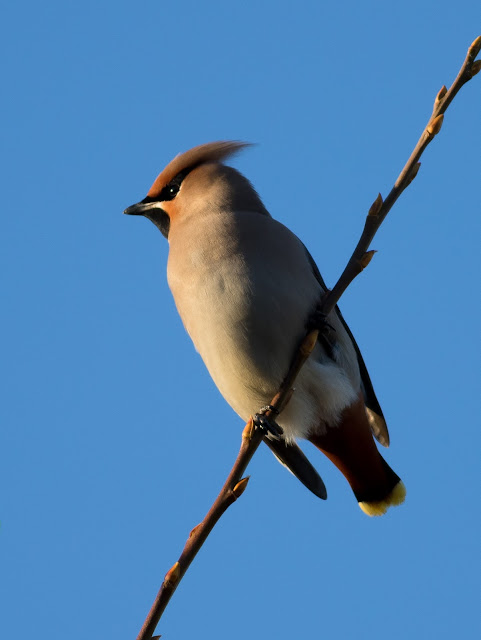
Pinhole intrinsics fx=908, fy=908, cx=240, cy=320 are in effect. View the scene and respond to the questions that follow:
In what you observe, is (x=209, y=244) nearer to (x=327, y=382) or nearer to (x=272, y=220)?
(x=272, y=220)

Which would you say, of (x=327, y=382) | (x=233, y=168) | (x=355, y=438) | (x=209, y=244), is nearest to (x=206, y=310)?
(x=209, y=244)

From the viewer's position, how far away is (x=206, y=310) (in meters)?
3.72

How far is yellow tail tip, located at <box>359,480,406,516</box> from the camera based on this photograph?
430 centimetres

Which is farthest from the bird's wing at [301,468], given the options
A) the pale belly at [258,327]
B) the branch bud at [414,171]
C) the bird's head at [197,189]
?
the branch bud at [414,171]

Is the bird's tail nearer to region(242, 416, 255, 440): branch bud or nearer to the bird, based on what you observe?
the bird

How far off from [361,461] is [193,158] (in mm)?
1774

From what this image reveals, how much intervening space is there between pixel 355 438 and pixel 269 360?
0.65 m

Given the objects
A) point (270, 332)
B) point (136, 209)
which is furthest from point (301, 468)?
point (136, 209)

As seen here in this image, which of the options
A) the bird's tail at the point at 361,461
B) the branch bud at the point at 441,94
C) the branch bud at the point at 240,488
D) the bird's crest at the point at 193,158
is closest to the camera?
the branch bud at the point at 240,488

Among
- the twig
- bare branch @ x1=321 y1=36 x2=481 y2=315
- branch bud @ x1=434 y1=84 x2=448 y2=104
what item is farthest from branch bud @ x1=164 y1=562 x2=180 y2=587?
branch bud @ x1=434 y1=84 x2=448 y2=104

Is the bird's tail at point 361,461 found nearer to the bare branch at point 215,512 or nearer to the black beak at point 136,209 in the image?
the bare branch at point 215,512

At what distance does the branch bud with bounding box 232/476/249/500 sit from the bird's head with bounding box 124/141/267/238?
6.96 feet

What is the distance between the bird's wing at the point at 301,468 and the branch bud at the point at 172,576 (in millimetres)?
2282

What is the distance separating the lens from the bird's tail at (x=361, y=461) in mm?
3994
